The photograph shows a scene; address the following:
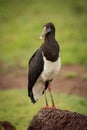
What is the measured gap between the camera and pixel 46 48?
12.3m

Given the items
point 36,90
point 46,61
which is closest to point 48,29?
point 46,61

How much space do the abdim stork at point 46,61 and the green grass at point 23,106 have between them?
7.29 ft

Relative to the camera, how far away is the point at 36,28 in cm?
2886

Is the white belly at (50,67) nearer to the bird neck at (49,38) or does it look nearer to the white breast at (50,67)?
the white breast at (50,67)

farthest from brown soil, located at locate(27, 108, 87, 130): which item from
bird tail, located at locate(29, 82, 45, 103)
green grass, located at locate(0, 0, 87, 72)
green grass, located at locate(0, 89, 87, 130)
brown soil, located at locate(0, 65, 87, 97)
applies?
green grass, located at locate(0, 0, 87, 72)

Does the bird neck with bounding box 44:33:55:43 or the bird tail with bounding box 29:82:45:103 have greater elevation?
the bird neck with bounding box 44:33:55:43

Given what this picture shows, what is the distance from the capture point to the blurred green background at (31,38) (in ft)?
55.7

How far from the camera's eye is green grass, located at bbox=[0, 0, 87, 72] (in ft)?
79.7

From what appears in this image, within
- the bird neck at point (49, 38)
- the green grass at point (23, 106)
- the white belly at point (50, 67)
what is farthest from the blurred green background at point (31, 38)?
the bird neck at point (49, 38)

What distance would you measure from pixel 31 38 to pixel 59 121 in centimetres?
1640

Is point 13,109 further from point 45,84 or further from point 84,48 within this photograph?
point 84,48

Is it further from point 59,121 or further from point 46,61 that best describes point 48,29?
point 59,121

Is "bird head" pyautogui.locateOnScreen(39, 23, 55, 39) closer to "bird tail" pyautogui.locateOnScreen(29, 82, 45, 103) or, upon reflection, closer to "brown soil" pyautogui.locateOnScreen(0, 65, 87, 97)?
"bird tail" pyautogui.locateOnScreen(29, 82, 45, 103)

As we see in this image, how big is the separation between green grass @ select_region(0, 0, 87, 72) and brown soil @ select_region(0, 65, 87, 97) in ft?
3.14
